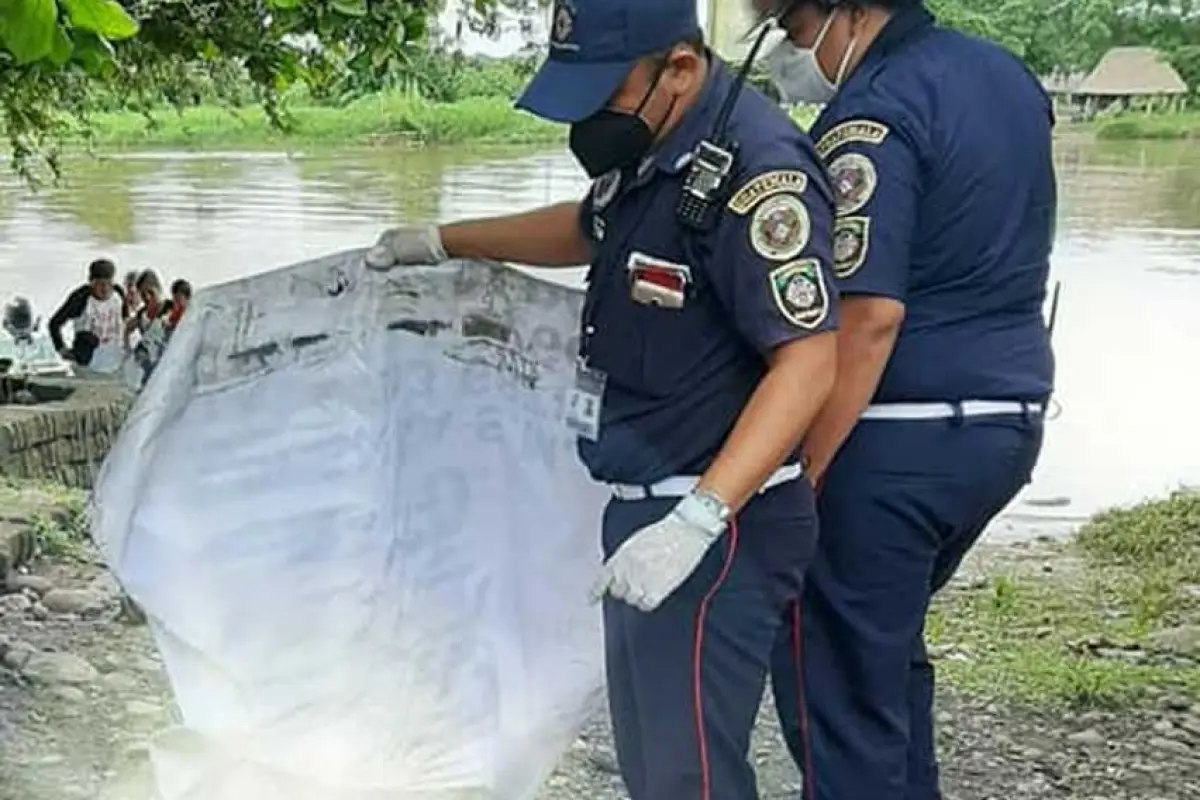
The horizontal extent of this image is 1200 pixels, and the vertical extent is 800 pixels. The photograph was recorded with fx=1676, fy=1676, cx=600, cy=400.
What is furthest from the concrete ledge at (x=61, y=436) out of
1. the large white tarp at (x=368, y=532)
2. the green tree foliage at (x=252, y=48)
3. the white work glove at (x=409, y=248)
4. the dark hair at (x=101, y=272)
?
the white work glove at (x=409, y=248)

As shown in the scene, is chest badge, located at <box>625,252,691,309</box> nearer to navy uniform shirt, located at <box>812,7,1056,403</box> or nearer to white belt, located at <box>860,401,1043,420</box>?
navy uniform shirt, located at <box>812,7,1056,403</box>

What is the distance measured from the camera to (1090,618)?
17.6 feet

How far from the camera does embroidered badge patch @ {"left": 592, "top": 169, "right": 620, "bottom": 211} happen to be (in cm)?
202

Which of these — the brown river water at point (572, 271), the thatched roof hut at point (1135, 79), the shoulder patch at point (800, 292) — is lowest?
the brown river water at point (572, 271)

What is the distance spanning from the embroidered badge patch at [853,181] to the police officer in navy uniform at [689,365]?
14 centimetres

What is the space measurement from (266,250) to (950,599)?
13507 millimetres

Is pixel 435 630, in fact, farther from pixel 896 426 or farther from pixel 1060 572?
pixel 1060 572

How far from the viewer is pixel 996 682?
13.7 ft

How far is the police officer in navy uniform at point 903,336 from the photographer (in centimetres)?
209

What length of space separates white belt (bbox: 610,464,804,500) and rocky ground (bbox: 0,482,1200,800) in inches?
50.0

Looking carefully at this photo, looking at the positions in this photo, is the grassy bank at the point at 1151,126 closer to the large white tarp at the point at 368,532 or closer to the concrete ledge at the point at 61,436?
the concrete ledge at the point at 61,436

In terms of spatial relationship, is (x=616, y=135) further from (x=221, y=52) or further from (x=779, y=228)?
(x=221, y=52)

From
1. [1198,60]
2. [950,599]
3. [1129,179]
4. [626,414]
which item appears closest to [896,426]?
[626,414]

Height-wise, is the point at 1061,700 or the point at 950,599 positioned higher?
the point at 1061,700
